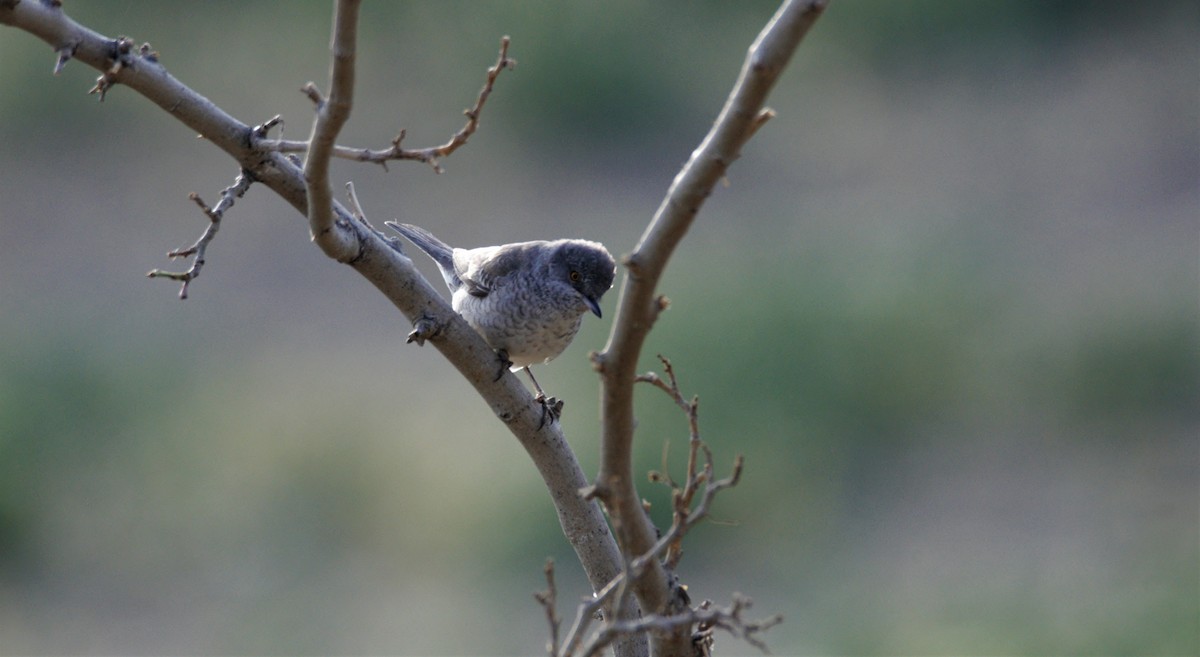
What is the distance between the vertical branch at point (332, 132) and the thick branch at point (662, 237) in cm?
52

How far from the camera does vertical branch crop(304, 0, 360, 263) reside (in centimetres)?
172

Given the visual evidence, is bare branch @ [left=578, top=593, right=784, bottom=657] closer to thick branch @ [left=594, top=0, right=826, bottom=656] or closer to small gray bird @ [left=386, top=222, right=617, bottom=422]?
thick branch @ [left=594, top=0, right=826, bottom=656]

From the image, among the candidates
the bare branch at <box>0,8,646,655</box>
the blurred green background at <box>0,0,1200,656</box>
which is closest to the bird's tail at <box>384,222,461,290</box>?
the bare branch at <box>0,8,646,655</box>

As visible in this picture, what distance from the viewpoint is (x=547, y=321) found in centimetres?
372

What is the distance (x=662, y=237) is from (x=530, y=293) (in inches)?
82.0

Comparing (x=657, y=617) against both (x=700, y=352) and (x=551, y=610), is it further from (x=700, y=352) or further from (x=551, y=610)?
(x=700, y=352)

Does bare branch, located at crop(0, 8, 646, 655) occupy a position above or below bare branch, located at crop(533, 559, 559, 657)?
above

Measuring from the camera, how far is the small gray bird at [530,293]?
12.1ft

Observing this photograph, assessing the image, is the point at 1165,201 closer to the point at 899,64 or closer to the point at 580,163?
the point at 899,64

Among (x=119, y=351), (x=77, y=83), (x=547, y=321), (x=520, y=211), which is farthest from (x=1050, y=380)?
(x=77, y=83)

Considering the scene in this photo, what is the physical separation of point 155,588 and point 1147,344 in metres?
7.29

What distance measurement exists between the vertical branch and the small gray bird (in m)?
1.37

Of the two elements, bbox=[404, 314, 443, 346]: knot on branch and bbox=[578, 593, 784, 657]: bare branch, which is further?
bbox=[404, 314, 443, 346]: knot on branch

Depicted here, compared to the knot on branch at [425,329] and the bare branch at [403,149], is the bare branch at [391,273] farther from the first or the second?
the bare branch at [403,149]
